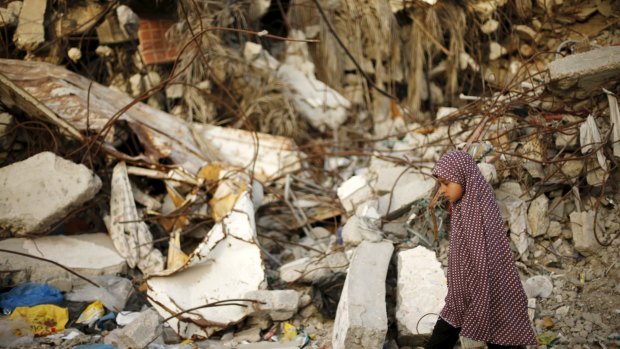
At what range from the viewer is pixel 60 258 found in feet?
13.4

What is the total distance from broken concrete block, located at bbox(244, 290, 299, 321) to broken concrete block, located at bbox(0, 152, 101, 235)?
5.69 ft

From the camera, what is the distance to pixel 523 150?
4320 mm

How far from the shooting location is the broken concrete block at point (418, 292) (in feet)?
10.9

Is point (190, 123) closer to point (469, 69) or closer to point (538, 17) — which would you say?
point (469, 69)

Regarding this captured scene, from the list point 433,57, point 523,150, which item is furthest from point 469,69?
point 523,150

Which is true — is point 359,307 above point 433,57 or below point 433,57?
below

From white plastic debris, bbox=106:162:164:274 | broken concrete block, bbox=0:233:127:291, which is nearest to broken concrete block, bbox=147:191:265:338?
white plastic debris, bbox=106:162:164:274

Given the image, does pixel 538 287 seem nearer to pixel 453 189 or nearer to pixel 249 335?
pixel 453 189

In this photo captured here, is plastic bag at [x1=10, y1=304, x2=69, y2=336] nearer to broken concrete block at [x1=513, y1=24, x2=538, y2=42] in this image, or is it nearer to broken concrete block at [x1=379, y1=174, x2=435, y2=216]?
broken concrete block at [x1=379, y1=174, x2=435, y2=216]

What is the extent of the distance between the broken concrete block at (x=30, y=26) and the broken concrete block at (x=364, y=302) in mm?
4215

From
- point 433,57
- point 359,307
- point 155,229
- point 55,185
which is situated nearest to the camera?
point 359,307

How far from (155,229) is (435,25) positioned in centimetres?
409

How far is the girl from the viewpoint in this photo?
253cm

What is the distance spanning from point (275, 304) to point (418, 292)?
3.38ft
